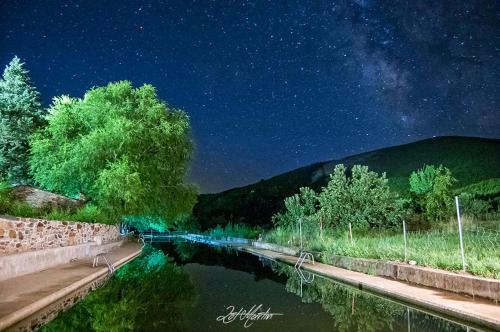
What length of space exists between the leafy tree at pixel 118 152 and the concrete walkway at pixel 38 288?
10983 millimetres

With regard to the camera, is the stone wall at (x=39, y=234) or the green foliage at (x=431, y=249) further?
the stone wall at (x=39, y=234)

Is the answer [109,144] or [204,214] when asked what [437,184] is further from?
[204,214]

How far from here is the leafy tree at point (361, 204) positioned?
23.7m

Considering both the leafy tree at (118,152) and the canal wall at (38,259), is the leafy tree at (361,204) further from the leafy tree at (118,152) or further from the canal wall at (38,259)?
the canal wall at (38,259)

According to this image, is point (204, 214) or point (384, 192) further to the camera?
point (204, 214)

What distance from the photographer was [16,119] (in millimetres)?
32188

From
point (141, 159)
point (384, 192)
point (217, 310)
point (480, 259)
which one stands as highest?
point (141, 159)

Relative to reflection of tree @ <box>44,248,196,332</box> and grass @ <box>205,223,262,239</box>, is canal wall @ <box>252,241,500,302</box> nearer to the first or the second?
reflection of tree @ <box>44,248,196,332</box>

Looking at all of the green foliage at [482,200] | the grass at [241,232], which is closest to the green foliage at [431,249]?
the green foliage at [482,200]

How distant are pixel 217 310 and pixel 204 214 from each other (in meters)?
85.9

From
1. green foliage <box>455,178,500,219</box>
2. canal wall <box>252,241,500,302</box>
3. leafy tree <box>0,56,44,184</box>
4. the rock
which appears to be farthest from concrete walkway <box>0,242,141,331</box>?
green foliage <box>455,178,500,219</box>

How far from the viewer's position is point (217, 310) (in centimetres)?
1087

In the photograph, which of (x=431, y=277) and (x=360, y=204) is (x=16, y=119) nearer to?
(x=360, y=204)

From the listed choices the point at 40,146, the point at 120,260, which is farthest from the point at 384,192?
the point at 40,146
